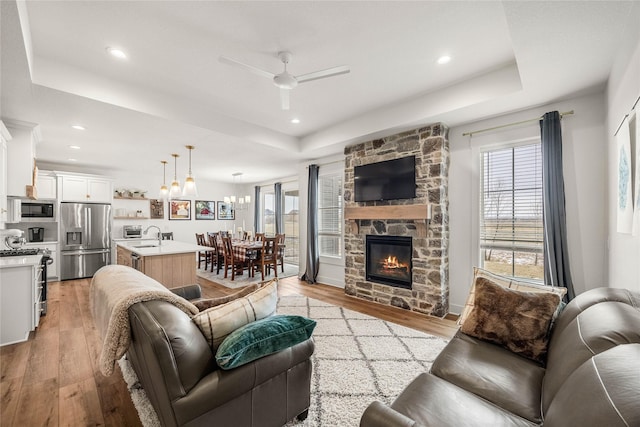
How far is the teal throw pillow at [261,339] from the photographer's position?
4.17 ft

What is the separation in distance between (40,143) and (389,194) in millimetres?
5811

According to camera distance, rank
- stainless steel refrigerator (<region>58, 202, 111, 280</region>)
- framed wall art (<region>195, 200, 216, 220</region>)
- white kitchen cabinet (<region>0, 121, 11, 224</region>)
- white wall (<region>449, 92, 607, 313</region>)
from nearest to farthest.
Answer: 1. white wall (<region>449, 92, 607, 313</region>)
2. white kitchen cabinet (<region>0, 121, 11, 224</region>)
3. stainless steel refrigerator (<region>58, 202, 111, 280</region>)
4. framed wall art (<region>195, 200, 216, 220</region>)

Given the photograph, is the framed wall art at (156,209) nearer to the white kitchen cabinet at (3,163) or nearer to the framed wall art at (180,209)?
the framed wall art at (180,209)

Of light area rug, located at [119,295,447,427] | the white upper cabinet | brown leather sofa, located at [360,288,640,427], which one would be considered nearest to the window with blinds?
light area rug, located at [119,295,447,427]

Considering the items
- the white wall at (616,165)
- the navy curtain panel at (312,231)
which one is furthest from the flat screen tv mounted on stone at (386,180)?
the white wall at (616,165)

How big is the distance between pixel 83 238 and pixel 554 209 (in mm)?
8146

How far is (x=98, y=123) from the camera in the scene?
135 inches

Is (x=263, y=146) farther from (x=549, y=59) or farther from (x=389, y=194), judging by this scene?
(x=549, y=59)

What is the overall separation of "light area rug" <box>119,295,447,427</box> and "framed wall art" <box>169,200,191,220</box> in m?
6.09

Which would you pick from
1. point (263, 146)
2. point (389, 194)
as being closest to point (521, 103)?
point (389, 194)

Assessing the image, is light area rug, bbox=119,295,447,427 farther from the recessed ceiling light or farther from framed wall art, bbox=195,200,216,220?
framed wall art, bbox=195,200,216,220

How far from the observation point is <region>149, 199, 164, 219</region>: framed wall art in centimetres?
738

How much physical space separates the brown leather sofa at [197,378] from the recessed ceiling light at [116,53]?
235 centimetres

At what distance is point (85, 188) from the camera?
5.91 meters
